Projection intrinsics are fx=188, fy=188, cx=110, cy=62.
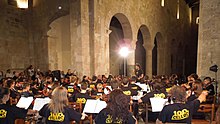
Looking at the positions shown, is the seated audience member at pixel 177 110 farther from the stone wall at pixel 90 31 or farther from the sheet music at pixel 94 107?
the stone wall at pixel 90 31

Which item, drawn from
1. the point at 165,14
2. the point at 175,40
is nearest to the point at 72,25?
the point at 165,14

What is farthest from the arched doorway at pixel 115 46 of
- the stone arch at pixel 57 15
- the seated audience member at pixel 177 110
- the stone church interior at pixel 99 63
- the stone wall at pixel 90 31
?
the seated audience member at pixel 177 110

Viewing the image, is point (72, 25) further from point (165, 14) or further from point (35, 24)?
point (165, 14)

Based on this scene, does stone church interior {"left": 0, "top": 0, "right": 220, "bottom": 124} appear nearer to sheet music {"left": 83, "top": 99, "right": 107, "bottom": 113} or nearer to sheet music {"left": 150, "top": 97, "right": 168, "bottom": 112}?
sheet music {"left": 83, "top": 99, "right": 107, "bottom": 113}

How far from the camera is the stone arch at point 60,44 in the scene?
13.6 meters

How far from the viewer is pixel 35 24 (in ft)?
43.1

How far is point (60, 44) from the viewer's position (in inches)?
555

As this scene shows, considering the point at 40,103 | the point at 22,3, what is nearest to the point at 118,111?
the point at 40,103

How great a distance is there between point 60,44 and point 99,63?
4727mm

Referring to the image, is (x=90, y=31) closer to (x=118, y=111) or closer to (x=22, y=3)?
(x=22, y=3)

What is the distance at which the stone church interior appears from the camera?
3098mm

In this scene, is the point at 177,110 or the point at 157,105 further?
the point at 157,105

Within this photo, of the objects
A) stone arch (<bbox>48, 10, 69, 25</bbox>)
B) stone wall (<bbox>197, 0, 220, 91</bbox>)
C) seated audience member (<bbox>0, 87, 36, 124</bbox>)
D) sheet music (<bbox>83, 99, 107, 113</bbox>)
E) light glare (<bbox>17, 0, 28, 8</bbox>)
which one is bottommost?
sheet music (<bbox>83, 99, 107, 113</bbox>)

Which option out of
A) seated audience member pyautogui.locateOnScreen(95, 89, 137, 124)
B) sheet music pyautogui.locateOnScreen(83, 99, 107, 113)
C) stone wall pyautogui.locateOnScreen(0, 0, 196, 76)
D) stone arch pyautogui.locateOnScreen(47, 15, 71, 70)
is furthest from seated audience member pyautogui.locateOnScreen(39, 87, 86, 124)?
stone arch pyautogui.locateOnScreen(47, 15, 71, 70)
